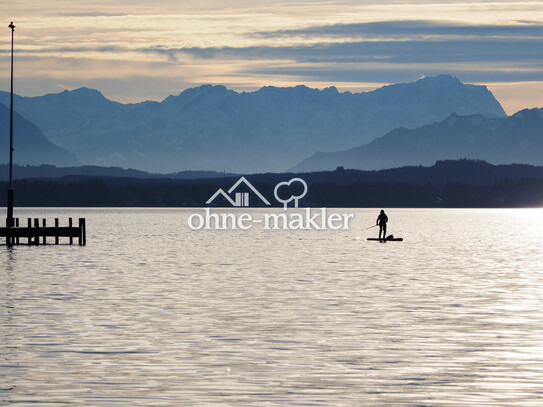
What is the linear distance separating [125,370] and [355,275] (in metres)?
30.8

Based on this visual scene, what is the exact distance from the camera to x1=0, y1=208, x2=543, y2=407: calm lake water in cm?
2006

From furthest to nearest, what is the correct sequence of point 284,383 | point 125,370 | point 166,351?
point 166,351, point 125,370, point 284,383

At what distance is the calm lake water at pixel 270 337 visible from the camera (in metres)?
20.1

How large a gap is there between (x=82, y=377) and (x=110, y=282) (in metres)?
25.4

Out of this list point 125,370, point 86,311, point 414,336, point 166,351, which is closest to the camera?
point 125,370

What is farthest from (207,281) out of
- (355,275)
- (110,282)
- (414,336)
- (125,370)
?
(125,370)

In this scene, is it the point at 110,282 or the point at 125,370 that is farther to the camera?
the point at 110,282

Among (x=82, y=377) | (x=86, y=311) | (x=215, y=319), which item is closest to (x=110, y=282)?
(x=86, y=311)

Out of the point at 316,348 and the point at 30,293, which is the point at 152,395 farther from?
the point at 30,293

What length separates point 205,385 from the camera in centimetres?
2064

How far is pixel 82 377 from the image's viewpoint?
2150 cm

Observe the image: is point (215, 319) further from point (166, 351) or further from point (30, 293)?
point (30, 293)

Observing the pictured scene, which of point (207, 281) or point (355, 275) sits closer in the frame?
point (207, 281)

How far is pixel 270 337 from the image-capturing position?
2748 centimetres
